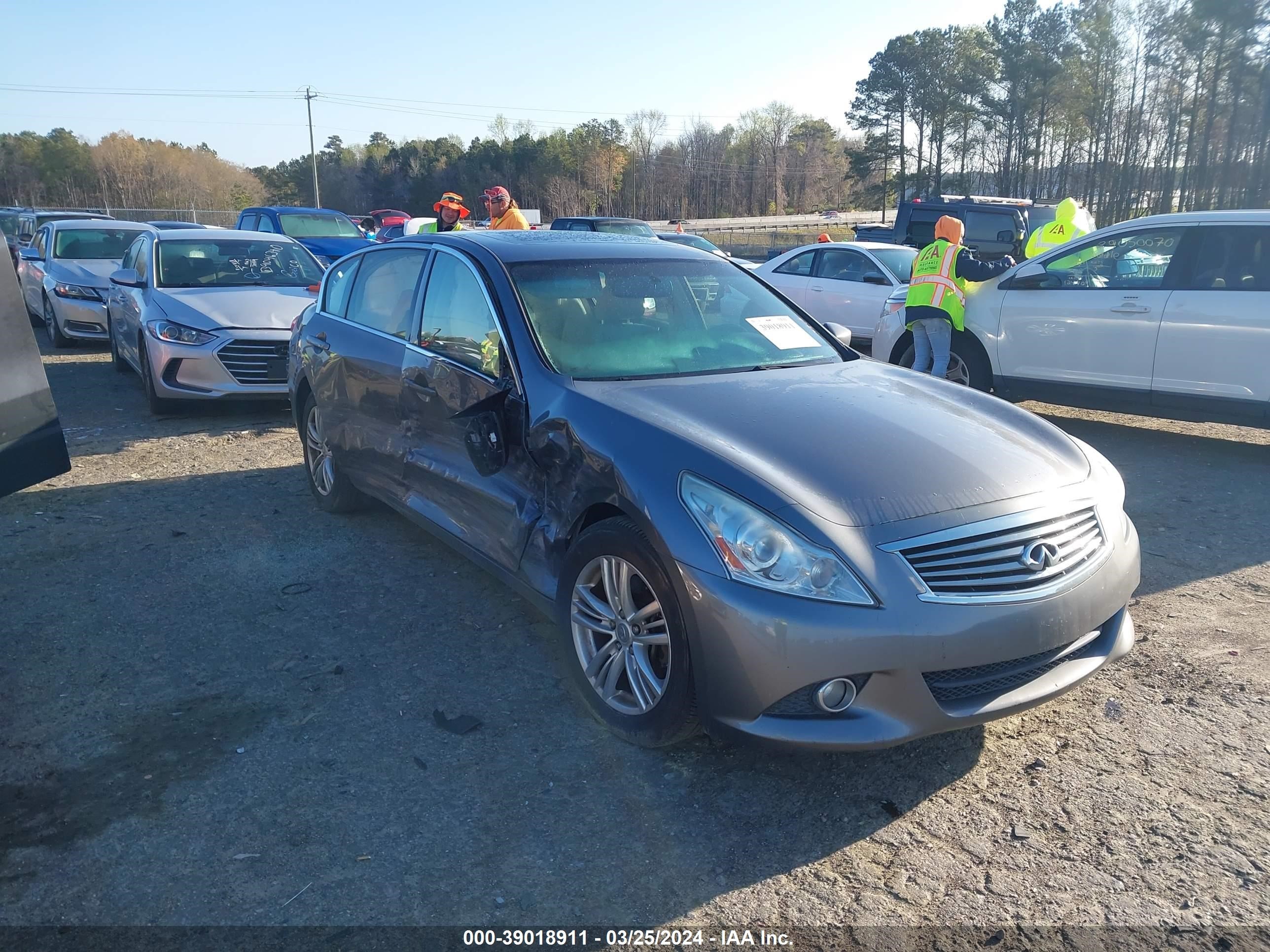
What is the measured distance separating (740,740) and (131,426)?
301 inches

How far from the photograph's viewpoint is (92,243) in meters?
14.1

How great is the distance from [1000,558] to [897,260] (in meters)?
9.67

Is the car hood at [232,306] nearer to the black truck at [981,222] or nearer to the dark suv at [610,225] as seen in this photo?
the dark suv at [610,225]

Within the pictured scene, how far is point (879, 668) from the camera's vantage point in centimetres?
282

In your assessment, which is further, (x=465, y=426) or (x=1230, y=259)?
(x=1230, y=259)

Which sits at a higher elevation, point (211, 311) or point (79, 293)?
point (211, 311)

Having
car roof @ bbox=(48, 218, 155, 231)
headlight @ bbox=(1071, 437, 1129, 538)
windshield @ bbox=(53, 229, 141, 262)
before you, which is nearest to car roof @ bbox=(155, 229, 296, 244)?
windshield @ bbox=(53, 229, 141, 262)

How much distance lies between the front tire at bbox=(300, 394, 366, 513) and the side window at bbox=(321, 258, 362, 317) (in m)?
0.56

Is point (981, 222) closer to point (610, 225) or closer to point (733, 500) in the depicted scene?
point (610, 225)

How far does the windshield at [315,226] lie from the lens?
18.5 meters

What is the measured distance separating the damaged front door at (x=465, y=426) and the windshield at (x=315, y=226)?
15.0 meters

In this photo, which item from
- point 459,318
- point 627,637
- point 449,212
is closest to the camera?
point 627,637

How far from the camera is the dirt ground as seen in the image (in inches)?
105

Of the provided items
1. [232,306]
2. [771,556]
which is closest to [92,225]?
[232,306]
